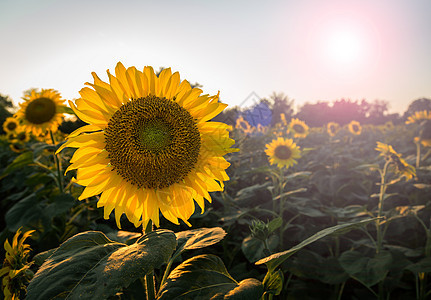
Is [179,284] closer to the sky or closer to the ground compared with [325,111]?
closer to the ground

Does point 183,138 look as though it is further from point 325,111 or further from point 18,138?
point 325,111

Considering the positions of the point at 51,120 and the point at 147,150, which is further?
the point at 51,120

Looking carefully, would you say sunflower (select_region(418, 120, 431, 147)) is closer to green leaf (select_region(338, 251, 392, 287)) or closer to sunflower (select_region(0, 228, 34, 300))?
green leaf (select_region(338, 251, 392, 287))

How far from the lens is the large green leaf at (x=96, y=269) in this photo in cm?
85

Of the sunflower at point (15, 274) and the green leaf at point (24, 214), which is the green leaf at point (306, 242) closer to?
the sunflower at point (15, 274)

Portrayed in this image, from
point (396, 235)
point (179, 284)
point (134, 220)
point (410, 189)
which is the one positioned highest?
point (134, 220)

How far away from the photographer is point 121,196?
1.39m

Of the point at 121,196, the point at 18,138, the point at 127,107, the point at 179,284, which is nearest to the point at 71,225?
the point at 121,196

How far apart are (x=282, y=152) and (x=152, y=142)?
3.30m

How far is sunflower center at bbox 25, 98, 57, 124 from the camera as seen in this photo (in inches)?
133

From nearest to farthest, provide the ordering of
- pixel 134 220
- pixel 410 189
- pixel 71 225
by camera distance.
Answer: pixel 134 220 → pixel 71 225 → pixel 410 189

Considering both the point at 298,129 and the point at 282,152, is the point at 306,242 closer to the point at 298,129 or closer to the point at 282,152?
the point at 282,152

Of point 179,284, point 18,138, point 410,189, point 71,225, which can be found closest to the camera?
point 179,284

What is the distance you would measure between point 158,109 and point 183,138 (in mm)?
181
